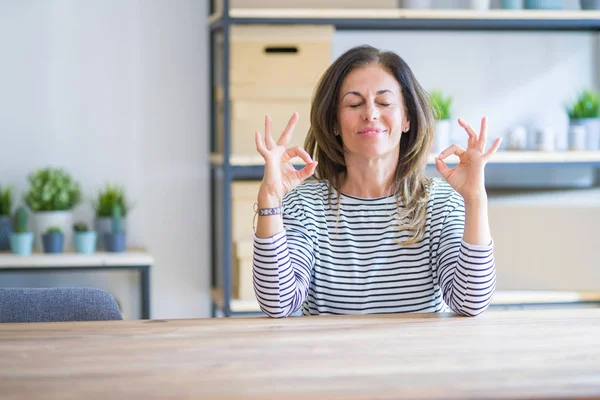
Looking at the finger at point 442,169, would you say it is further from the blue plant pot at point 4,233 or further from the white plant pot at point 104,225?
the blue plant pot at point 4,233

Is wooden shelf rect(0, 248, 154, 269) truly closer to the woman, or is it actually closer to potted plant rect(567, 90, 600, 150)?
the woman

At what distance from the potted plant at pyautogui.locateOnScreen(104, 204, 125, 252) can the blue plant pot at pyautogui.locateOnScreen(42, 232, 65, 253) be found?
150mm

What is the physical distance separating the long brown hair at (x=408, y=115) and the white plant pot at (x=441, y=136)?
45.4 inches

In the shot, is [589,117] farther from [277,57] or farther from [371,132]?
[371,132]

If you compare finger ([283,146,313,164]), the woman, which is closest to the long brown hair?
the woman

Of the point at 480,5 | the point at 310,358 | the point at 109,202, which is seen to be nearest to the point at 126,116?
the point at 109,202

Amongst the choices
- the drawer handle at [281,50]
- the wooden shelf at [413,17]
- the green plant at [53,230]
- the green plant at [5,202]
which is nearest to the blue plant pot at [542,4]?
the wooden shelf at [413,17]

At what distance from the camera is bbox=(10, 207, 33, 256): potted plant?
2855 millimetres

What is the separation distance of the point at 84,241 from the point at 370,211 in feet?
4.78

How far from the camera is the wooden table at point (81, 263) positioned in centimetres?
280

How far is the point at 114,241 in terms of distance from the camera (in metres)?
2.93

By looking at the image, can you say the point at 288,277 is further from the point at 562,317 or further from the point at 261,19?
the point at 261,19

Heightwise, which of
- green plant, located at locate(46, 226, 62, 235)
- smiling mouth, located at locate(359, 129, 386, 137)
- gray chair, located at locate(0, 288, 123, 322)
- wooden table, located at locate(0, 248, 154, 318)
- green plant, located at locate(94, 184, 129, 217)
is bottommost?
wooden table, located at locate(0, 248, 154, 318)

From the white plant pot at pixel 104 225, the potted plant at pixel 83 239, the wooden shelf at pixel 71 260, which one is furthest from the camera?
the white plant pot at pixel 104 225
